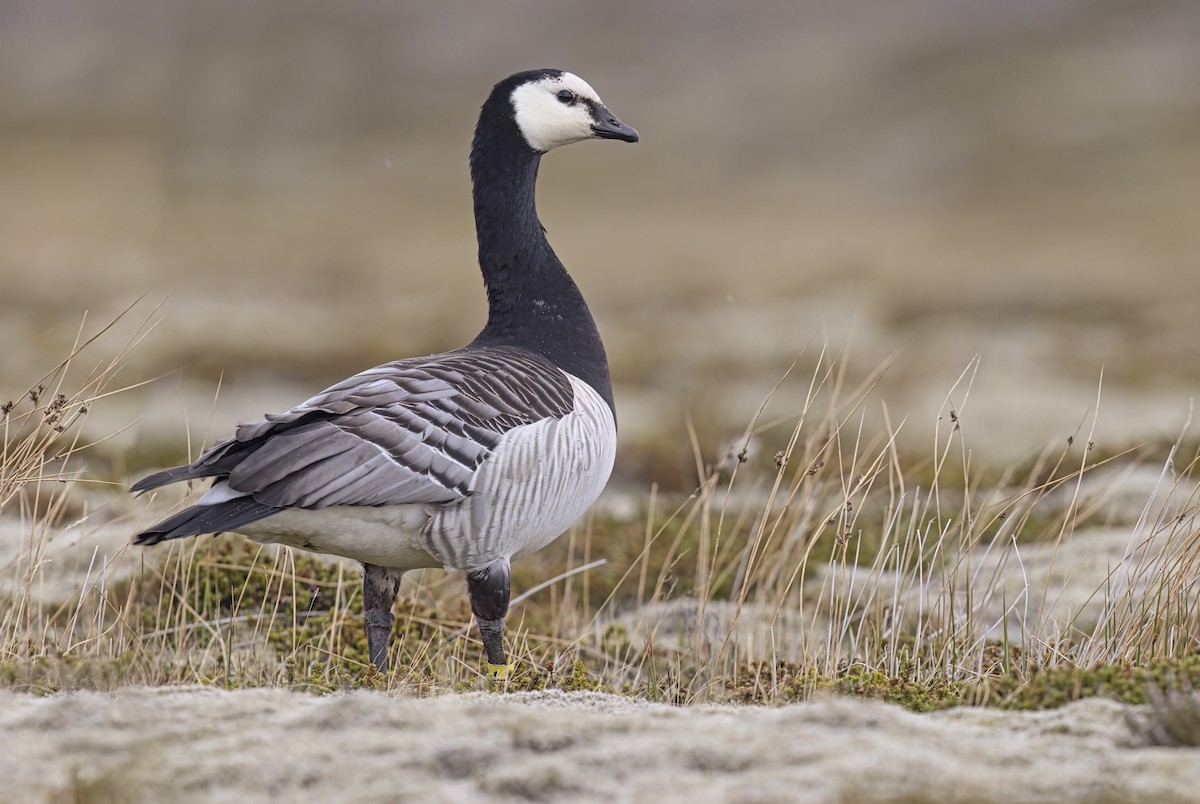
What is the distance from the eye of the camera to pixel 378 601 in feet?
19.4

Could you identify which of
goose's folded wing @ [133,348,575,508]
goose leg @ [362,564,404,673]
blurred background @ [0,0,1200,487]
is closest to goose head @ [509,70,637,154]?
goose's folded wing @ [133,348,575,508]

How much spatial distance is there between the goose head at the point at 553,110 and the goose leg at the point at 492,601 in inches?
97.1

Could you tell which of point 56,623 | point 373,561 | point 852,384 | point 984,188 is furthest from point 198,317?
point 984,188

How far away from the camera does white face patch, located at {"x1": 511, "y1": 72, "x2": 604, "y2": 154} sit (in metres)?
6.88

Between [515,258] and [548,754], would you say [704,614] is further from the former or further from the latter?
[548,754]

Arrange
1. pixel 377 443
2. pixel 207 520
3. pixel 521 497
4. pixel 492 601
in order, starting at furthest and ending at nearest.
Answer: pixel 492 601 < pixel 521 497 < pixel 377 443 < pixel 207 520

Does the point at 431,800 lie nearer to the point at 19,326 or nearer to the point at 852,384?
the point at 852,384

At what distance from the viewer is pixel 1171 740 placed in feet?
11.3

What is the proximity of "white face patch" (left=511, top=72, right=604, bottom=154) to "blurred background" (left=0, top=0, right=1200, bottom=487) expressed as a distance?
2157 millimetres

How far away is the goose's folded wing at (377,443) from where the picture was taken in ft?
16.4

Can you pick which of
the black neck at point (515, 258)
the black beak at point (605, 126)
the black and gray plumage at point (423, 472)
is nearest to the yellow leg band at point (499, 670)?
the black and gray plumage at point (423, 472)

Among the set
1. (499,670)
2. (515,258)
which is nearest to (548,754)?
(499,670)

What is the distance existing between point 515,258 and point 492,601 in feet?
6.71

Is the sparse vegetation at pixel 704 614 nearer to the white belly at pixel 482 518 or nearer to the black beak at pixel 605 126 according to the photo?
the white belly at pixel 482 518
